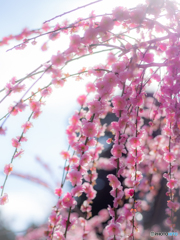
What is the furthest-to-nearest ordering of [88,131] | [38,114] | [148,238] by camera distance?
[148,238] < [38,114] < [88,131]

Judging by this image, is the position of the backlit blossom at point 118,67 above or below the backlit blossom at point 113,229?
above

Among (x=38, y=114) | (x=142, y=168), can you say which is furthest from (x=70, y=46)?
(x=142, y=168)

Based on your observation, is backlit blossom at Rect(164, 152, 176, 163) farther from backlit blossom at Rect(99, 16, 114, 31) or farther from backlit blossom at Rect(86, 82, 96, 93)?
backlit blossom at Rect(99, 16, 114, 31)

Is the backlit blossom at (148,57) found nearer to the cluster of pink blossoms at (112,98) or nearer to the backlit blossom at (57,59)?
the cluster of pink blossoms at (112,98)

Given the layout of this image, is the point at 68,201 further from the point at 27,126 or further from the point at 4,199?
the point at 27,126

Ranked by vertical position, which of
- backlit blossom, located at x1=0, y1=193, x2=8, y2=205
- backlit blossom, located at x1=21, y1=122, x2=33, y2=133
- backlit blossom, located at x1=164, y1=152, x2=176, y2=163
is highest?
backlit blossom, located at x1=21, y1=122, x2=33, y2=133

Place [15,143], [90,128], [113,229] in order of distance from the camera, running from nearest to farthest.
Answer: [113,229], [90,128], [15,143]

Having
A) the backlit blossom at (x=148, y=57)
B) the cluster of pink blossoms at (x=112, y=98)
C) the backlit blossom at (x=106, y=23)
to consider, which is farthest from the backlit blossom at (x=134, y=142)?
the backlit blossom at (x=106, y=23)

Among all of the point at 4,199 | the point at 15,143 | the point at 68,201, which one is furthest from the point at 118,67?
the point at 4,199

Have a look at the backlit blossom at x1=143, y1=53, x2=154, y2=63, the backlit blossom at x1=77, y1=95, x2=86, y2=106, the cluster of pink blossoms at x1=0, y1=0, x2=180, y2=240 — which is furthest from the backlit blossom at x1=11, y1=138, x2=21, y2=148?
the backlit blossom at x1=143, y1=53, x2=154, y2=63

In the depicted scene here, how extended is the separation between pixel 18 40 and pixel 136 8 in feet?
2.76

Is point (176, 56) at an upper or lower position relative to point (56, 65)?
upper

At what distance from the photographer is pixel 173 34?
1.16 m

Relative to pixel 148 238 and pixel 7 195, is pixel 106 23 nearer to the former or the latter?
pixel 7 195
